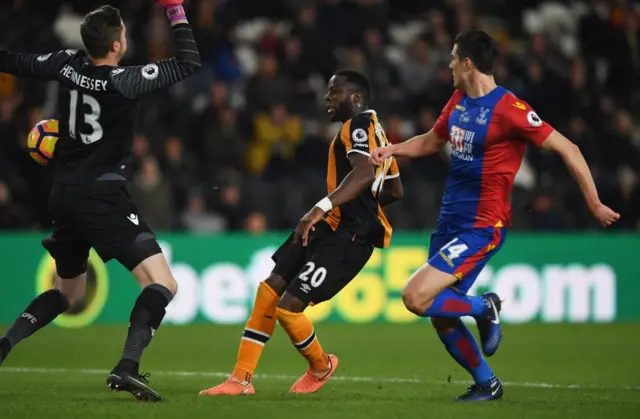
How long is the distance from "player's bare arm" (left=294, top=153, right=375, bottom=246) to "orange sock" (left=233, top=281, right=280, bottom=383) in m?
0.59

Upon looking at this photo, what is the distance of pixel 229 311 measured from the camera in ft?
50.6

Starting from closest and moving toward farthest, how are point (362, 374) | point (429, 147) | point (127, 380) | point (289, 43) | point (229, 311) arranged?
1. point (127, 380)
2. point (429, 147)
3. point (362, 374)
4. point (229, 311)
5. point (289, 43)

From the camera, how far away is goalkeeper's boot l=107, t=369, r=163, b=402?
23.1 feet

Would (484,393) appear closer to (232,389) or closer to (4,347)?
(232,389)

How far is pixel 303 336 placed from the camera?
26.8ft

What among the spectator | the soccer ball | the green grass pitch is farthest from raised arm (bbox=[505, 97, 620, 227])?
the spectator

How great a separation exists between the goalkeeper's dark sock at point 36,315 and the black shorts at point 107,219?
0.62 metres

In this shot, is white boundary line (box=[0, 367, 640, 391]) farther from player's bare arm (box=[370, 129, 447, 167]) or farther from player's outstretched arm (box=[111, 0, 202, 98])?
player's outstretched arm (box=[111, 0, 202, 98])

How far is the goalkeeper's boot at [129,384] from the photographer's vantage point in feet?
23.1

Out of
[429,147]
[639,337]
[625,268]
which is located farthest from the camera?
[625,268]

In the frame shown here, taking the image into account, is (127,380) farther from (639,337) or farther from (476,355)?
(639,337)

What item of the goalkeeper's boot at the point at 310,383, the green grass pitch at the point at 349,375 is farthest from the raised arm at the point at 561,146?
the goalkeeper's boot at the point at 310,383

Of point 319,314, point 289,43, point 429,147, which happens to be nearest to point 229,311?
point 319,314

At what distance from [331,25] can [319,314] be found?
5.58m
